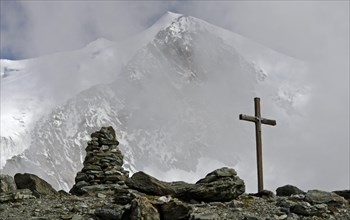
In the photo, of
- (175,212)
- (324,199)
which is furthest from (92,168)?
(324,199)

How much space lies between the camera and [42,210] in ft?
60.1

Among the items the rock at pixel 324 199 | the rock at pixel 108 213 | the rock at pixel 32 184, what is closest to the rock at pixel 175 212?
the rock at pixel 108 213

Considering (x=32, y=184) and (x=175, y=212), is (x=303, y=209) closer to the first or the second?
(x=175, y=212)

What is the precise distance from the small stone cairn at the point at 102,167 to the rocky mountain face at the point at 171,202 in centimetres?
126

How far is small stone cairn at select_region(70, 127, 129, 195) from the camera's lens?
82.9 feet

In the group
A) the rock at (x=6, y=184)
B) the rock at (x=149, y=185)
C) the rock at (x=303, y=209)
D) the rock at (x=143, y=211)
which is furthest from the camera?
the rock at (x=6, y=184)

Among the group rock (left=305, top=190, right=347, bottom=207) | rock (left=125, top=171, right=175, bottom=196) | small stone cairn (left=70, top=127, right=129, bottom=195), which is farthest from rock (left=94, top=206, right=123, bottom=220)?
rock (left=305, top=190, right=347, bottom=207)

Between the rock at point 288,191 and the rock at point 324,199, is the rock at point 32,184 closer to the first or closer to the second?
the rock at point 288,191

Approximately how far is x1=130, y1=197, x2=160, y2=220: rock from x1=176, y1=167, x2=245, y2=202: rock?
10.7ft

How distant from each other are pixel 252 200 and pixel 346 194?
15.5 ft

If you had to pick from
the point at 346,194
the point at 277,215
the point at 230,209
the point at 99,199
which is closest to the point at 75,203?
the point at 99,199

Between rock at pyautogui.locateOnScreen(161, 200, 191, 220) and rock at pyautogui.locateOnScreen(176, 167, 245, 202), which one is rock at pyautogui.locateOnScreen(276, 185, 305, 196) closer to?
rock at pyautogui.locateOnScreen(176, 167, 245, 202)

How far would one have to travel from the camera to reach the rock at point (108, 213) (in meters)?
17.0

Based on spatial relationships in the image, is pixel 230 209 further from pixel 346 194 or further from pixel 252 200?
pixel 346 194
